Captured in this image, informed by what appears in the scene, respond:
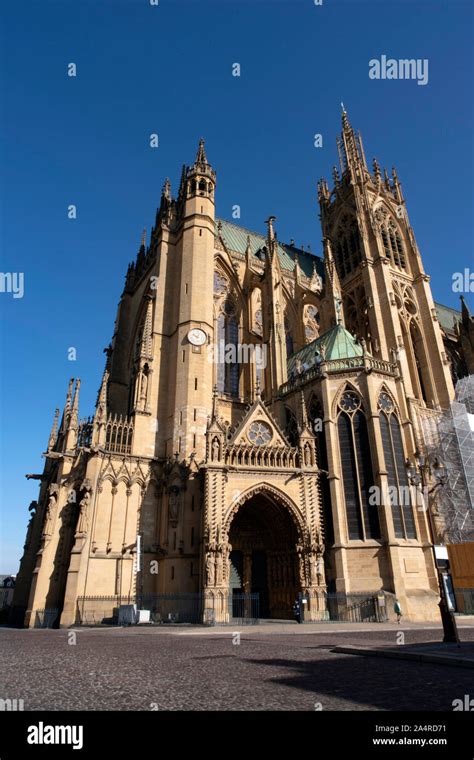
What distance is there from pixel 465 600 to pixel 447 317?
40.2 m

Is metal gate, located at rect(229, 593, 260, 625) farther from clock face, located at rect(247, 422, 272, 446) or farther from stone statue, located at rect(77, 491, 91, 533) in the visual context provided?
stone statue, located at rect(77, 491, 91, 533)

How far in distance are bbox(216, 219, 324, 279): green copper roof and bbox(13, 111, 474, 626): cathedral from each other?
7.49m

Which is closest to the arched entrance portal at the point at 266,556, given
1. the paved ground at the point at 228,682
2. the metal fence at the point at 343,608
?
the metal fence at the point at 343,608

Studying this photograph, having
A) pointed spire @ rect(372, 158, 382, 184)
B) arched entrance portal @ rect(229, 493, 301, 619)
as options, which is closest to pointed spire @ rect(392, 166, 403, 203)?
pointed spire @ rect(372, 158, 382, 184)

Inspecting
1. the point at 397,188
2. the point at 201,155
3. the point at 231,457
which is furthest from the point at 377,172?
the point at 231,457

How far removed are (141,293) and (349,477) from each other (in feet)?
69.5

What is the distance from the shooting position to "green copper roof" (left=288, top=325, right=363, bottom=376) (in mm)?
28984

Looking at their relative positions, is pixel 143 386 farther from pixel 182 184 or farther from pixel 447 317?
pixel 447 317

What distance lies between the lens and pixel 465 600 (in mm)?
24484

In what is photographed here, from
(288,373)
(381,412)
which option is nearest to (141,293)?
(288,373)

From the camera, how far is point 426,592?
2273 cm
